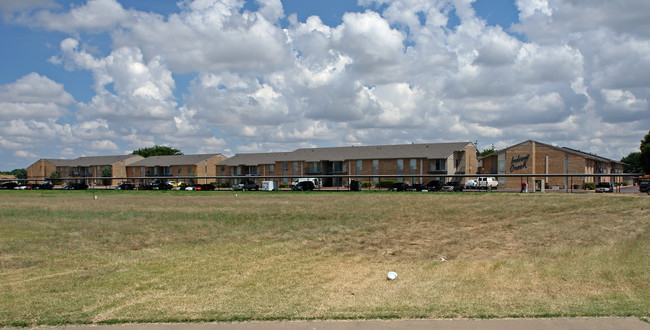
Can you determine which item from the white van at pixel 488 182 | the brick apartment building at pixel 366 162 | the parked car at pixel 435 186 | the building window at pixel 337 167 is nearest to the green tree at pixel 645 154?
the white van at pixel 488 182

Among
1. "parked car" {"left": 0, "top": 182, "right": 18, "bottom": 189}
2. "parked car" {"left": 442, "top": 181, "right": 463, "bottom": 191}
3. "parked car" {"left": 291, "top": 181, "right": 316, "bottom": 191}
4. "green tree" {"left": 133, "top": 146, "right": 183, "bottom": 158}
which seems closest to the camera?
"parked car" {"left": 442, "top": 181, "right": 463, "bottom": 191}

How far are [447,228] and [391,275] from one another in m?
6.47

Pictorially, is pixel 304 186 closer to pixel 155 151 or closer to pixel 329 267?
pixel 329 267

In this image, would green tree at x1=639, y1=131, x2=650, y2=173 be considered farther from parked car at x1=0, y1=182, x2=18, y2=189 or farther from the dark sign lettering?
parked car at x1=0, y1=182, x2=18, y2=189

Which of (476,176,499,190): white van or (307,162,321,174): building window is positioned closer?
(476,176,499,190): white van

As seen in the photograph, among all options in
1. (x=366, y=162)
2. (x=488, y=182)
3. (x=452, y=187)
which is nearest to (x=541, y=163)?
(x=488, y=182)

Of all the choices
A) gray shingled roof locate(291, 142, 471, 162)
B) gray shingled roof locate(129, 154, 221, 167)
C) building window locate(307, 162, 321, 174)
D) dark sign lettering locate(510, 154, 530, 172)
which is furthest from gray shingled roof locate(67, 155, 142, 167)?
dark sign lettering locate(510, 154, 530, 172)

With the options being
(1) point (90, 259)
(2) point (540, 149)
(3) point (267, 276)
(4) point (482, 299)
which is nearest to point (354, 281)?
(3) point (267, 276)

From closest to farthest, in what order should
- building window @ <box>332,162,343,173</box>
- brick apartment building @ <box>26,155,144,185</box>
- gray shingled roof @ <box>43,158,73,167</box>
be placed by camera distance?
building window @ <box>332,162,343,173</box> < brick apartment building @ <box>26,155,144,185</box> < gray shingled roof @ <box>43,158,73,167</box>

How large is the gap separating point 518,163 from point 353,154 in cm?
2536

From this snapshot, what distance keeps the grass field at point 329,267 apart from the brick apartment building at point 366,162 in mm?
48880

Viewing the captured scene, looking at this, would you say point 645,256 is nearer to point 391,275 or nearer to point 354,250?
point 391,275

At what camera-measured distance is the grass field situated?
747cm

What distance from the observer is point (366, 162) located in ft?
254
